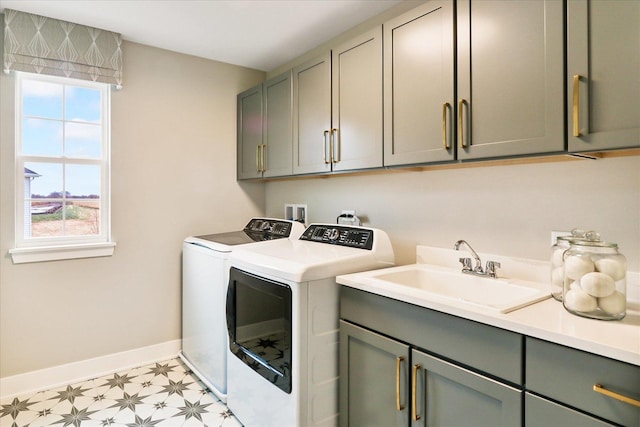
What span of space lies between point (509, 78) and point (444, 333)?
3.20ft

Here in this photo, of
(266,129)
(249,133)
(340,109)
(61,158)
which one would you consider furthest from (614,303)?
(61,158)

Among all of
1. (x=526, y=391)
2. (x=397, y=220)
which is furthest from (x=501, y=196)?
(x=526, y=391)

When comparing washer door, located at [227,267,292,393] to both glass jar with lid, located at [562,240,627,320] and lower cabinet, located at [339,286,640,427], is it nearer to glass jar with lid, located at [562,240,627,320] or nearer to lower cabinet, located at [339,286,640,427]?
lower cabinet, located at [339,286,640,427]

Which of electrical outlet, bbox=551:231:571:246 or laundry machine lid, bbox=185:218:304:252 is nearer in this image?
electrical outlet, bbox=551:231:571:246

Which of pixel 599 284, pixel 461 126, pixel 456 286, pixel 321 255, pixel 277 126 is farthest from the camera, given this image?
pixel 277 126

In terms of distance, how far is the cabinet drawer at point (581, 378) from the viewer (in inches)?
34.2

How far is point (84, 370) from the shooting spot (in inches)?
100

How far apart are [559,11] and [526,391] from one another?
1.24m

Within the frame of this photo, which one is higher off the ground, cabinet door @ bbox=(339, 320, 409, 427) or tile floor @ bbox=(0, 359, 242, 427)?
cabinet door @ bbox=(339, 320, 409, 427)

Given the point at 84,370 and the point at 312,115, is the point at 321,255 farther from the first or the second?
the point at 84,370

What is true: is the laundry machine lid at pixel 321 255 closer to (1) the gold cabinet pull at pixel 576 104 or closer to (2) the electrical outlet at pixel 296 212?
(2) the electrical outlet at pixel 296 212

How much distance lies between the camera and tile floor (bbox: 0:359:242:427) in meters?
2.04

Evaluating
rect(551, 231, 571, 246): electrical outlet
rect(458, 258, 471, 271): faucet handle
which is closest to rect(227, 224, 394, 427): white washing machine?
rect(458, 258, 471, 271): faucet handle

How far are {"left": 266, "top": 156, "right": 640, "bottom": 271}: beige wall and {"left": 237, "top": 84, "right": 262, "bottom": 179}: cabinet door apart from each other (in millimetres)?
770
